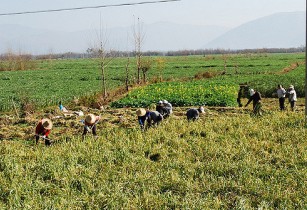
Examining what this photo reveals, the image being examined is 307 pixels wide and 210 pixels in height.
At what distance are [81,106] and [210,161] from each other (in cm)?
1234

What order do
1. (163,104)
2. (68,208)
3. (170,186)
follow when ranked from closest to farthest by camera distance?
A: (68,208)
(170,186)
(163,104)

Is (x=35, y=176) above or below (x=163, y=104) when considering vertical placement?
below

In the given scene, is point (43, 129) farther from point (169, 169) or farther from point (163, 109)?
point (169, 169)

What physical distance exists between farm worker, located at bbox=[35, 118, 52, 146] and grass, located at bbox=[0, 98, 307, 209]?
920 mm

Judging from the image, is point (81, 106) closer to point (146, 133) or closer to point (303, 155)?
point (146, 133)

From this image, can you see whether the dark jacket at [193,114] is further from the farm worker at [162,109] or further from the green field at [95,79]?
the green field at [95,79]

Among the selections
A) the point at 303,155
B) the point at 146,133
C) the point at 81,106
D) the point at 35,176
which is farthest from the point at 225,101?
the point at 35,176

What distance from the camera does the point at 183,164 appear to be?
8.19 metres

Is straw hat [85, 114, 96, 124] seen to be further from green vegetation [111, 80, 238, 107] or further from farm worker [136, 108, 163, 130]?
green vegetation [111, 80, 238, 107]

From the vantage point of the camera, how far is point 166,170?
7992mm

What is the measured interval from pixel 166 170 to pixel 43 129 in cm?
495

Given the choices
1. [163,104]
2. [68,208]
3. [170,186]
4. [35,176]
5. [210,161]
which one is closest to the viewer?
[68,208]

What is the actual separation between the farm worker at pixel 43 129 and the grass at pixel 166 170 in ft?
3.02

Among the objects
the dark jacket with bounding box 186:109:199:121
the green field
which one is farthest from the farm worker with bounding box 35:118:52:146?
the green field
